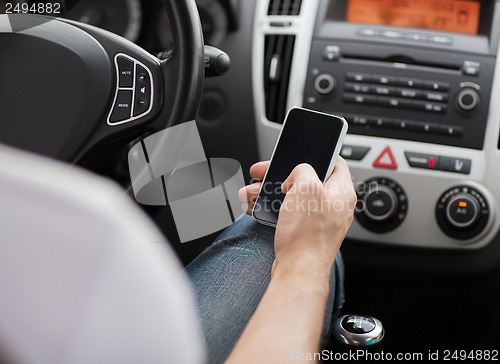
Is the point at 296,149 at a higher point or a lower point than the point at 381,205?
higher

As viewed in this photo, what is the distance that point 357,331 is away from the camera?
86 centimetres

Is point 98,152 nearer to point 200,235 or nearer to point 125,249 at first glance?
point 200,235

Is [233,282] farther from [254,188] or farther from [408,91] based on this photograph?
[408,91]

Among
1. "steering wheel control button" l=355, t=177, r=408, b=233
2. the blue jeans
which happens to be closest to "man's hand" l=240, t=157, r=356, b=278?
the blue jeans

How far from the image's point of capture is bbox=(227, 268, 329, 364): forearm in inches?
21.5

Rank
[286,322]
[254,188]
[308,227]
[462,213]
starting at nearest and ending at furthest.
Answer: [286,322]
[308,227]
[254,188]
[462,213]

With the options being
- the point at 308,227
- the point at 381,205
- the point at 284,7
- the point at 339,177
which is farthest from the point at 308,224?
the point at 284,7

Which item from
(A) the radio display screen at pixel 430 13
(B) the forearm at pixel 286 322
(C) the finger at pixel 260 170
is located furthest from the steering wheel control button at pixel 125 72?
(A) the radio display screen at pixel 430 13

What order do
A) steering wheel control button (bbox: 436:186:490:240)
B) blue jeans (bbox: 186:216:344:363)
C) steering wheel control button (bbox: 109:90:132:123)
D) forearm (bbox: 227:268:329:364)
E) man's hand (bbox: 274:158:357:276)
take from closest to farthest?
forearm (bbox: 227:268:329:364) < man's hand (bbox: 274:158:357:276) < blue jeans (bbox: 186:216:344:363) < steering wheel control button (bbox: 109:90:132:123) < steering wheel control button (bbox: 436:186:490:240)

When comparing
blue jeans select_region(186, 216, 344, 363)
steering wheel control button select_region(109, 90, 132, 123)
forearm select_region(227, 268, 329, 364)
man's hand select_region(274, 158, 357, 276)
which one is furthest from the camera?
steering wheel control button select_region(109, 90, 132, 123)

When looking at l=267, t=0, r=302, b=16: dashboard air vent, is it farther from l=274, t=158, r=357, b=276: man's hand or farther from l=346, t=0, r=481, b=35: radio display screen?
l=274, t=158, r=357, b=276: man's hand

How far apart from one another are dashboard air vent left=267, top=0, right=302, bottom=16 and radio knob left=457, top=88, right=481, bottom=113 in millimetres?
308

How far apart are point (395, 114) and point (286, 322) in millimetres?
658

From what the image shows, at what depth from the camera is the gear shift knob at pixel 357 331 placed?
86 centimetres
